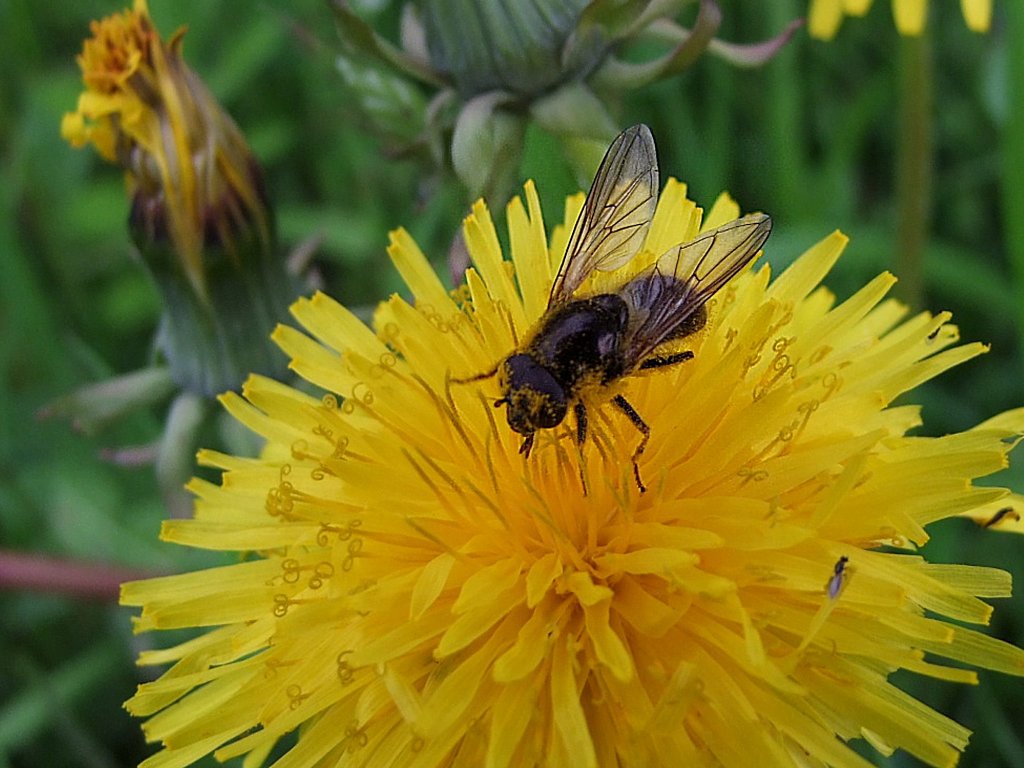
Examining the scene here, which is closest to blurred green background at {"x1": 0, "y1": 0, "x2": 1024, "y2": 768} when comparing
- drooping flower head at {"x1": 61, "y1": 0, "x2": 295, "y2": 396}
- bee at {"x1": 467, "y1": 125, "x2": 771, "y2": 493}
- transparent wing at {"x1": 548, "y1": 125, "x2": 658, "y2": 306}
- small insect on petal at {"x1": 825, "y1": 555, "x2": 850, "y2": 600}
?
drooping flower head at {"x1": 61, "y1": 0, "x2": 295, "y2": 396}

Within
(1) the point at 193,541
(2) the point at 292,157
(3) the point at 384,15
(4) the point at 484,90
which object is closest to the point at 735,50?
(4) the point at 484,90

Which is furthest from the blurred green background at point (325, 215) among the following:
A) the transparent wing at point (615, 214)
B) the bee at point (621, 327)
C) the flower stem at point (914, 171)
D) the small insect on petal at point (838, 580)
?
the small insect on petal at point (838, 580)

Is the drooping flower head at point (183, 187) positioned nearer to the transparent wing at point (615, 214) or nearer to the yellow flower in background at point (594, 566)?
the yellow flower in background at point (594, 566)

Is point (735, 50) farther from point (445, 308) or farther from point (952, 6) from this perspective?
point (952, 6)

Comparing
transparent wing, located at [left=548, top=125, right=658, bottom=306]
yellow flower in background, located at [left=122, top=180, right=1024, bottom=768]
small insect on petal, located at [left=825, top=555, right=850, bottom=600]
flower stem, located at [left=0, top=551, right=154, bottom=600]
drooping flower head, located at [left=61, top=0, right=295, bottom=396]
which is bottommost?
small insect on petal, located at [left=825, top=555, right=850, bottom=600]

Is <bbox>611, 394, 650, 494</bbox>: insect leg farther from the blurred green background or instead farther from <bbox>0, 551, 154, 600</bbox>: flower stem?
<bbox>0, 551, 154, 600</bbox>: flower stem

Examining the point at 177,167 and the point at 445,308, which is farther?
the point at 177,167
